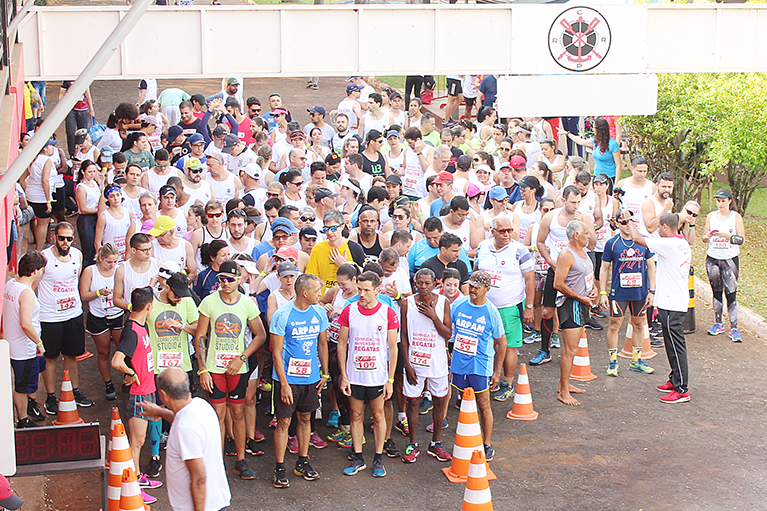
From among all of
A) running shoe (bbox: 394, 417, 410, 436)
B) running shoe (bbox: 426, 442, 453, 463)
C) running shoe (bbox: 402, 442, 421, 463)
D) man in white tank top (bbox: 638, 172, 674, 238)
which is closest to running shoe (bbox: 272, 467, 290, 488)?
running shoe (bbox: 402, 442, 421, 463)

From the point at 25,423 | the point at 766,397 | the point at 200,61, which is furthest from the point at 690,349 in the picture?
the point at 25,423

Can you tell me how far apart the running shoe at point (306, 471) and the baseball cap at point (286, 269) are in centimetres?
171

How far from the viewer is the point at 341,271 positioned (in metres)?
8.48

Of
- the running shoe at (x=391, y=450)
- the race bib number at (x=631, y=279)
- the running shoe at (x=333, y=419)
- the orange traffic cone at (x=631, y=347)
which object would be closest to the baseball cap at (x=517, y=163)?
the race bib number at (x=631, y=279)

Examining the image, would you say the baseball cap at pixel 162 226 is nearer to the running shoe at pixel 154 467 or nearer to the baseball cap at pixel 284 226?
the baseball cap at pixel 284 226

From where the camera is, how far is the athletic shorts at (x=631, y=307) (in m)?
10.7

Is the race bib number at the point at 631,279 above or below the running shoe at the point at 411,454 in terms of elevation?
above

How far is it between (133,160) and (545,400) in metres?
6.52

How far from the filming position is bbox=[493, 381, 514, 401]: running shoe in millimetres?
9969

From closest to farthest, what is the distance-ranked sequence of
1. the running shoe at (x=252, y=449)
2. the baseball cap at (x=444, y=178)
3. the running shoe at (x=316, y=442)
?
1. the running shoe at (x=252, y=449)
2. the running shoe at (x=316, y=442)
3. the baseball cap at (x=444, y=178)

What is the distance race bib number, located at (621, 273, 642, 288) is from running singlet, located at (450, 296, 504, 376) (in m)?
2.80

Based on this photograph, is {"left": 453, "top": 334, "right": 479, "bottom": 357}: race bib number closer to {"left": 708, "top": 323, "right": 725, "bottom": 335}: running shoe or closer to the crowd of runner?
the crowd of runner

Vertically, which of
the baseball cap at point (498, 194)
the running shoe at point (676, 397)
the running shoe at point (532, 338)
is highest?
the baseball cap at point (498, 194)

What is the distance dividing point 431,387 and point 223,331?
2.01 m
